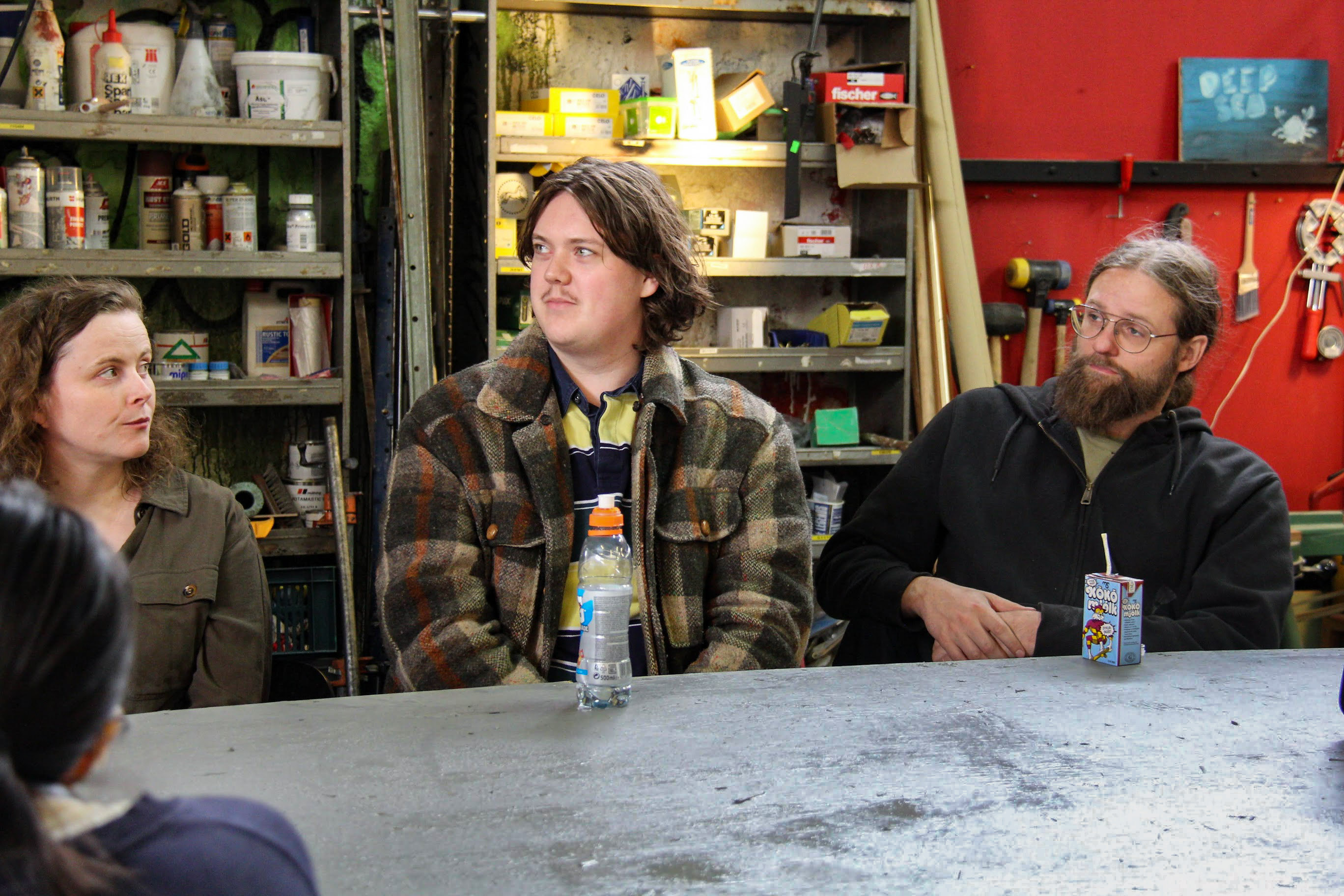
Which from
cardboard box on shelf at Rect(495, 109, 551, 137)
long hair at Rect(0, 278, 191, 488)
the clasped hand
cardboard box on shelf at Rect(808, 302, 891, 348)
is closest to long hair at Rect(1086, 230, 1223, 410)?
the clasped hand

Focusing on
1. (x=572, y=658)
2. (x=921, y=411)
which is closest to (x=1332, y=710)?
(x=572, y=658)

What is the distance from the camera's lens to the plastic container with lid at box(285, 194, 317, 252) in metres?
3.17

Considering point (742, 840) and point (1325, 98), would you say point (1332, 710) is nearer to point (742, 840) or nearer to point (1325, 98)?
point (742, 840)

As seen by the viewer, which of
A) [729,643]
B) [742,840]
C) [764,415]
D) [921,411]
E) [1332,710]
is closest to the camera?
[742,840]

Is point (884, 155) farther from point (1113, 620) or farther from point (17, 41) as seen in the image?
point (17, 41)

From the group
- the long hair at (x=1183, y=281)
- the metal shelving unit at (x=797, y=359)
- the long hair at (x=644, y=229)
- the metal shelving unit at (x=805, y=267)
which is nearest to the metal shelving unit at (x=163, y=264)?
the metal shelving unit at (x=805, y=267)

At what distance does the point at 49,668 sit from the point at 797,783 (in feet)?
2.85

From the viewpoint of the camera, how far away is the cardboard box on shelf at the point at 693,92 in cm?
343

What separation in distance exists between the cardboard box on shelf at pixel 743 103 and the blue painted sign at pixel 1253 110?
161cm

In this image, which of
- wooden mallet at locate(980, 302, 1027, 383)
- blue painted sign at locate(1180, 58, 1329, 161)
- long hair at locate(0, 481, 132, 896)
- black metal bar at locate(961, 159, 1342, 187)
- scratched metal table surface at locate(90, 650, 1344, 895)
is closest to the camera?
long hair at locate(0, 481, 132, 896)

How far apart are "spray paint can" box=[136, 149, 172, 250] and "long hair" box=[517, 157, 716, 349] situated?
4.94ft

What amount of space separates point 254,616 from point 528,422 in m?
0.67

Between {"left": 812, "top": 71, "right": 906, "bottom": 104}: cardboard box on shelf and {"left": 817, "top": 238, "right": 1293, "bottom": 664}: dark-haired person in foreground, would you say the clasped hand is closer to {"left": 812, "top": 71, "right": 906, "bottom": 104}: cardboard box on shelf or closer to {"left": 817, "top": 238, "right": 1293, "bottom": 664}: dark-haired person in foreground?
{"left": 817, "top": 238, "right": 1293, "bottom": 664}: dark-haired person in foreground

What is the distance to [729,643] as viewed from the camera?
192cm
